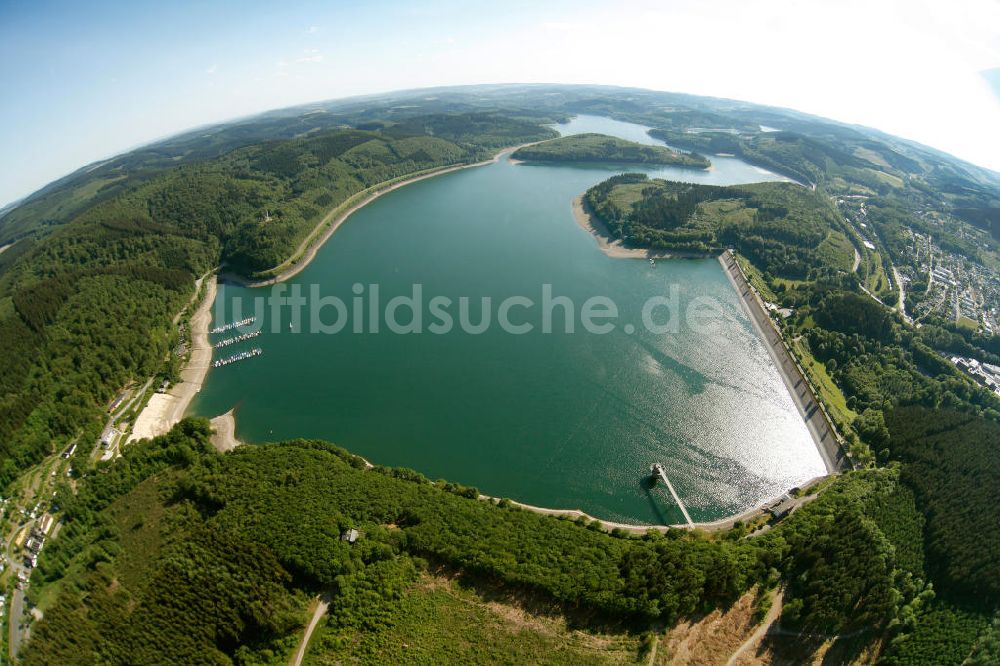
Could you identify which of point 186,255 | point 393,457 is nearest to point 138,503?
point 393,457

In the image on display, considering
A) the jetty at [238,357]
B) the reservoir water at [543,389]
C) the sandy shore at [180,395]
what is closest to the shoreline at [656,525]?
the reservoir water at [543,389]

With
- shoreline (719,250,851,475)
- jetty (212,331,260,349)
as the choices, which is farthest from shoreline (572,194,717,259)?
jetty (212,331,260,349)

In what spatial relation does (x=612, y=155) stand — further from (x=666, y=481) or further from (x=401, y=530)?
(x=401, y=530)

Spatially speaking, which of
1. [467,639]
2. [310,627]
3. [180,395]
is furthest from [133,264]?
[467,639]

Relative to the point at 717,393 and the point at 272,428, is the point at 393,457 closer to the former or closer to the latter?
the point at 272,428

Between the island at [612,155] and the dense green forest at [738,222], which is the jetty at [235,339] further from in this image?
the island at [612,155]
